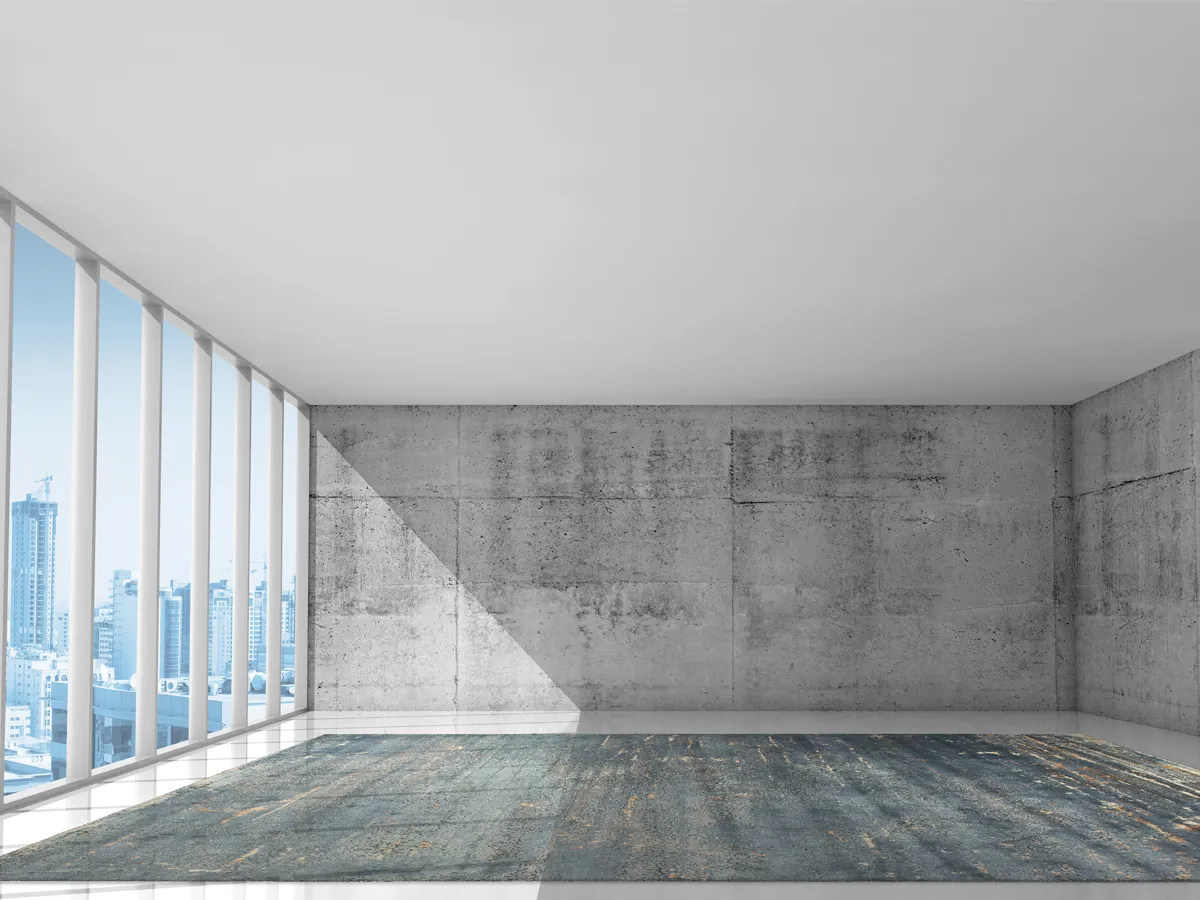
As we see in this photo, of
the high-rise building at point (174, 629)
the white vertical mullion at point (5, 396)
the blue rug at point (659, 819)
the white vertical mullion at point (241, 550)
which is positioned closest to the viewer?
the blue rug at point (659, 819)

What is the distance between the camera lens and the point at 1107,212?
20.1 feet

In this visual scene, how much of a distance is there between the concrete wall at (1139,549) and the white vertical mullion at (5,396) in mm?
8767

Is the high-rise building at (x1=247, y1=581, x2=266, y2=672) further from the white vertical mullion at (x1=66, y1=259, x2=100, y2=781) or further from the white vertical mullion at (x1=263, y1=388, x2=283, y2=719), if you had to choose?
the white vertical mullion at (x1=66, y1=259, x2=100, y2=781)

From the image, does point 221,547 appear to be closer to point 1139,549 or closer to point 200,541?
point 200,541

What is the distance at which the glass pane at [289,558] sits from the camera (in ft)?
37.4

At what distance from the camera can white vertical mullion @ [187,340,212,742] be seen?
877 cm

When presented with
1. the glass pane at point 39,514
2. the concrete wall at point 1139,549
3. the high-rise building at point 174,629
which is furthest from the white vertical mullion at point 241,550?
the concrete wall at point 1139,549

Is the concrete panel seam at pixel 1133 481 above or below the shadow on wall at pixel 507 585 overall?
above

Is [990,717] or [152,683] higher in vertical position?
[152,683]

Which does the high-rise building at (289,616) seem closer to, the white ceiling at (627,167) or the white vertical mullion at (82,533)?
the white ceiling at (627,167)

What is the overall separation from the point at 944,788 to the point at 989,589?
5876 millimetres

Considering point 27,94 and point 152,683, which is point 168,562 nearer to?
point 152,683

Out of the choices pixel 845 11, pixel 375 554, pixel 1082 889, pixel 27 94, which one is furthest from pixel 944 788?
pixel 375 554

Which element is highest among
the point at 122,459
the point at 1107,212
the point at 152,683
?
the point at 1107,212
